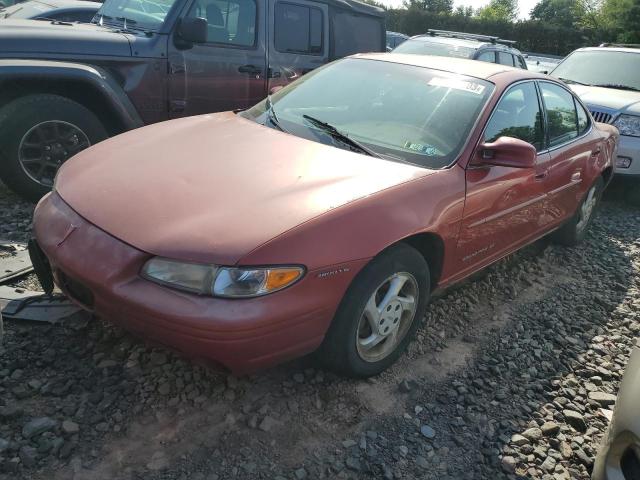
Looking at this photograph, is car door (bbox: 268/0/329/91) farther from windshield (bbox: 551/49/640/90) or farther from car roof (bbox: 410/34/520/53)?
windshield (bbox: 551/49/640/90)

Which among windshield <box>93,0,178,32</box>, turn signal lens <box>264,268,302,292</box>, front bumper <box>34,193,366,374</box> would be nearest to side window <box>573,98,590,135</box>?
front bumper <box>34,193,366,374</box>

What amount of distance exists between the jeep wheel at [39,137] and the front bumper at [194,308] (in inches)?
82.4

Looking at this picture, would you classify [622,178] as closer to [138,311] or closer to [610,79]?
[610,79]

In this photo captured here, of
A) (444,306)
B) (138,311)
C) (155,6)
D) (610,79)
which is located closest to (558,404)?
(444,306)

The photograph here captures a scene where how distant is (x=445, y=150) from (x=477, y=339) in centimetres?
116

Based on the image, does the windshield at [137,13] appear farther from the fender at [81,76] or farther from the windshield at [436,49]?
the windshield at [436,49]

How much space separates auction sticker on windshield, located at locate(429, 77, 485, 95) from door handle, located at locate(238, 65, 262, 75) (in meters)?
2.39

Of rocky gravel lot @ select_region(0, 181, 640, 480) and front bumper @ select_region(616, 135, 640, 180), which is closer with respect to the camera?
rocky gravel lot @ select_region(0, 181, 640, 480)

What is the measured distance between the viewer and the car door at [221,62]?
16.1ft

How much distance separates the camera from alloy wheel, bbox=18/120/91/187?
13.8 feet

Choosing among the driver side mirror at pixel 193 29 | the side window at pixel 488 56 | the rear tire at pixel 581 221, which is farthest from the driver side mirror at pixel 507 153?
the side window at pixel 488 56

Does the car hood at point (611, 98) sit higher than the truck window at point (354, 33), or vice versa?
the truck window at point (354, 33)

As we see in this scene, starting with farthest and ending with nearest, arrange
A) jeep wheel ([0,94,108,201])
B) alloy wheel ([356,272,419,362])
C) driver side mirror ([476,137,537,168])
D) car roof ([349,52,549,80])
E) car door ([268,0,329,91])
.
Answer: car door ([268,0,329,91])
jeep wheel ([0,94,108,201])
car roof ([349,52,549,80])
driver side mirror ([476,137,537,168])
alloy wheel ([356,272,419,362])

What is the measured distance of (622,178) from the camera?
6.54 m
